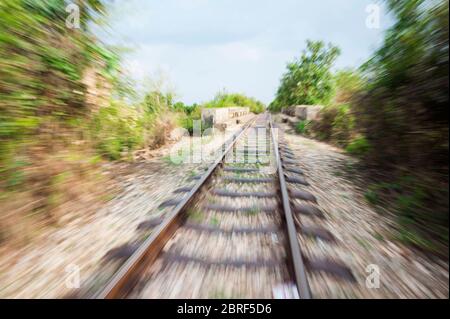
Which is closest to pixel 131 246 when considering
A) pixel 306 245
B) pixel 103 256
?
pixel 103 256

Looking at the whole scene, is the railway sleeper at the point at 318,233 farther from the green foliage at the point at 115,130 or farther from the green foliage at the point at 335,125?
the green foliage at the point at 335,125

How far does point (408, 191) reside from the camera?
301cm

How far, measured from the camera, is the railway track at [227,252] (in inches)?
68.4

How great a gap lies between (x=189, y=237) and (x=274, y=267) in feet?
3.00

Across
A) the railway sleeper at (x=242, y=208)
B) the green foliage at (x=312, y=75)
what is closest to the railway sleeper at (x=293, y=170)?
the railway sleeper at (x=242, y=208)

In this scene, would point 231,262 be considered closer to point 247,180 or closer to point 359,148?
point 247,180

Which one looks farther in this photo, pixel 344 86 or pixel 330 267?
pixel 344 86

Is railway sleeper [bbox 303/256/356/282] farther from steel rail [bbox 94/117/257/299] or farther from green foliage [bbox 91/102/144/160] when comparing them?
green foliage [bbox 91/102/144/160]

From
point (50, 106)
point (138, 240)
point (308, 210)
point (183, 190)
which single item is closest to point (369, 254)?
point (308, 210)

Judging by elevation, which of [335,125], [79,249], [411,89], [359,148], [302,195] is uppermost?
[411,89]

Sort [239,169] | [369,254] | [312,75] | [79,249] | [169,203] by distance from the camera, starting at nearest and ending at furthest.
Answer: [369,254] → [79,249] → [169,203] → [239,169] → [312,75]

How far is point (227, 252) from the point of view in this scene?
7.14ft

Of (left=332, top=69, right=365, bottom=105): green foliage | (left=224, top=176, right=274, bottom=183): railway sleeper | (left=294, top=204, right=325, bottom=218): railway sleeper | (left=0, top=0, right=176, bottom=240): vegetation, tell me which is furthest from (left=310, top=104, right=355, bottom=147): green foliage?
(left=0, top=0, right=176, bottom=240): vegetation

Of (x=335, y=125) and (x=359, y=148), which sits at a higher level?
(x=335, y=125)
